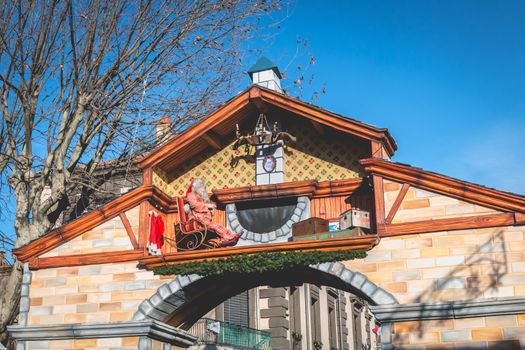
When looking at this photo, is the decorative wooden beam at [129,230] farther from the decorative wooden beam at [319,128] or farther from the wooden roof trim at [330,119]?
the decorative wooden beam at [319,128]

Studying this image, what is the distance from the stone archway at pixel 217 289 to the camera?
1193 cm

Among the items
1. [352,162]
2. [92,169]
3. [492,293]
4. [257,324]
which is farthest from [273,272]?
[257,324]

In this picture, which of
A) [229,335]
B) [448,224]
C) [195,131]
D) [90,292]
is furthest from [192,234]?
[229,335]

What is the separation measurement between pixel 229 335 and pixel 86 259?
11775 millimetres

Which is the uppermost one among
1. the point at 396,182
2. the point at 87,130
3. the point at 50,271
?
the point at 87,130

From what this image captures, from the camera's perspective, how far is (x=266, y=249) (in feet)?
41.6

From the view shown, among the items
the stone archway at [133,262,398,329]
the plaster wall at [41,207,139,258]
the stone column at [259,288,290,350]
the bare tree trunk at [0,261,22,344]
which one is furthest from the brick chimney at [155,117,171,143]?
the stone column at [259,288,290,350]

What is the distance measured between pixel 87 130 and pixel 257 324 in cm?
1407

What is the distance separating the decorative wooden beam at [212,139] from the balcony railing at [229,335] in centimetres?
935

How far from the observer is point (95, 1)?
15.5 meters

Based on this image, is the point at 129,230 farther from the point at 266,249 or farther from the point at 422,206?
the point at 422,206

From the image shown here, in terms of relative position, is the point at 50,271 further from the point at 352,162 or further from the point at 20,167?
the point at 352,162

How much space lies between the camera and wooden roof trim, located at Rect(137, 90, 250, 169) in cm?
1377

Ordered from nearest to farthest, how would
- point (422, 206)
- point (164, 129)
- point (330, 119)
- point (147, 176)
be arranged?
point (422, 206)
point (330, 119)
point (147, 176)
point (164, 129)
